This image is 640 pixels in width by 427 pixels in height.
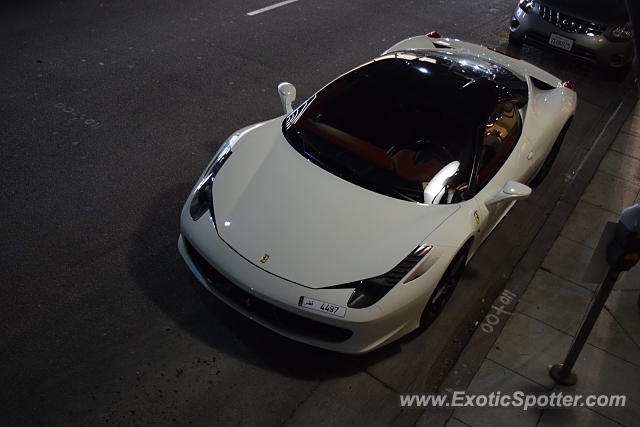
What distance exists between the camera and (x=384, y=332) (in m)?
4.15

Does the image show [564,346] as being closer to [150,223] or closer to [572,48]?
[150,223]

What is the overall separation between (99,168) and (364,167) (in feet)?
9.00

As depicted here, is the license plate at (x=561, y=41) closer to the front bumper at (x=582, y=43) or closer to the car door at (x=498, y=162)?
the front bumper at (x=582, y=43)

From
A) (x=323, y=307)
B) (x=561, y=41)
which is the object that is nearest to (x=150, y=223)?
(x=323, y=307)

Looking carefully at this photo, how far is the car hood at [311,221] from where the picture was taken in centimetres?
407

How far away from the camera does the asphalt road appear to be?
4.15 m

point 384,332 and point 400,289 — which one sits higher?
point 400,289

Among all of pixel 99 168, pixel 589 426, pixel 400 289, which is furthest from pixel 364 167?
pixel 99 168

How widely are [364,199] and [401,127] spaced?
71 centimetres

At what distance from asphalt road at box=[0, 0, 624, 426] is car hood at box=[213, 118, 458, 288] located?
738 mm

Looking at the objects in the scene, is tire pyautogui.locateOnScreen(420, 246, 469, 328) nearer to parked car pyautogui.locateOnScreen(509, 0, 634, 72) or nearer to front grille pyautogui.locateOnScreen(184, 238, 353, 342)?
front grille pyautogui.locateOnScreen(184, 238, 353, 342)

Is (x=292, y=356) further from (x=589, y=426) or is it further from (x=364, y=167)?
(x=589, y=426)

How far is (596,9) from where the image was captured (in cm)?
905

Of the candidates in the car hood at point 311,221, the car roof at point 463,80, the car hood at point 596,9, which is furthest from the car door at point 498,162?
the car hood at point 596,9
